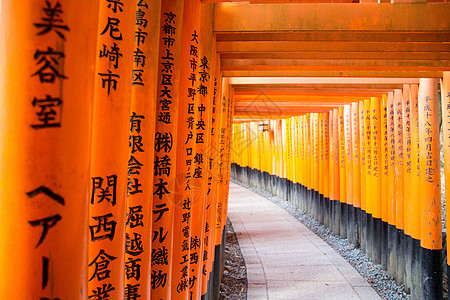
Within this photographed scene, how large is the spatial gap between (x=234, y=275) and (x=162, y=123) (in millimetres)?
5808

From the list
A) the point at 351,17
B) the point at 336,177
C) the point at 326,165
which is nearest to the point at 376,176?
the point at 336,177

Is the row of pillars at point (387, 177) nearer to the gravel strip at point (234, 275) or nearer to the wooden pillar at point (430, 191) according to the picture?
the wooden pillar at point (430, 191)

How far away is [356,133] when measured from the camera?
29.3ft

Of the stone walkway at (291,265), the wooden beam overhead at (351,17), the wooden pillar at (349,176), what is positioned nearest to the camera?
the wooden beam overhead at (351,17)

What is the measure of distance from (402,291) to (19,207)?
7077mm

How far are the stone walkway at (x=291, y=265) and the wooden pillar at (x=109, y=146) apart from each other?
517 cm

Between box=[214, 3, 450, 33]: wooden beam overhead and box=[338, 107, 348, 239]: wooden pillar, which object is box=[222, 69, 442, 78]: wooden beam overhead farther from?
box=[338, 107, 348, 239]: wooden pillar

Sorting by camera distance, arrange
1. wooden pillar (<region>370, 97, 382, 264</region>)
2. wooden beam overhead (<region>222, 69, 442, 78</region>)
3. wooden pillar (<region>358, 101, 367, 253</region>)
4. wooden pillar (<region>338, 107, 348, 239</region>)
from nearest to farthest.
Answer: wooden beam overhead (<region>222, 69, 442, 78</region>) → wooden pillar (<region>370, 97, 382, 264</region>) → wooden pillar (<region>358, 101, 367, 253</region>) → wooden pillar (<region>338, 107, 348, 239</region>)

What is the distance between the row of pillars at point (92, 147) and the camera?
99 centimetres

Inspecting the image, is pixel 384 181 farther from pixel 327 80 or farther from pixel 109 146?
pixel 109 146

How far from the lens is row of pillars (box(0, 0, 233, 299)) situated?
39.1 inches

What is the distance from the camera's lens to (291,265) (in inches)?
309

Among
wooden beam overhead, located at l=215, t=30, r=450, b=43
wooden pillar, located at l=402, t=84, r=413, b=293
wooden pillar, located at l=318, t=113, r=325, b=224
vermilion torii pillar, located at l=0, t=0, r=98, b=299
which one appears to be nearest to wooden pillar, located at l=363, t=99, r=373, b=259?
wooden pillar, located at l=402, t=84, r=413, b=293

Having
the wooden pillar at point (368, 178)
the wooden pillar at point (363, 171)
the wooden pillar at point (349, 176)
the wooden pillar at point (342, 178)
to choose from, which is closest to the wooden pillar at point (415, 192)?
the wooden pillar at point (368, 178)
